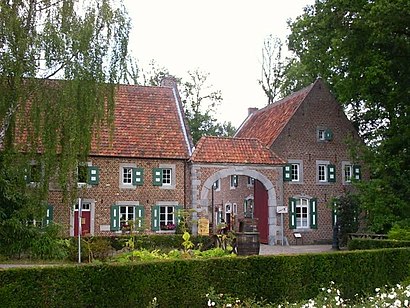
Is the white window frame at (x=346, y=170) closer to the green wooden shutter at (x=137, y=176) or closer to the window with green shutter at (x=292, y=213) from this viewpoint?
the window with green shutter at (x=292, y=213)

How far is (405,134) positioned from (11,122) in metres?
17.3

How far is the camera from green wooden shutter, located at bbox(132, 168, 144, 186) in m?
25.0

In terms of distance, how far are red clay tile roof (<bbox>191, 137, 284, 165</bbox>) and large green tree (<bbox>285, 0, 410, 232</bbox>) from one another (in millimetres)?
4896

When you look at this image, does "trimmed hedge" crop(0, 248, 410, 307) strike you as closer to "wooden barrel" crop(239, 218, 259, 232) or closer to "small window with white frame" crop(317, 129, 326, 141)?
"wooden barrel" crop(239, 218, 259, 232)

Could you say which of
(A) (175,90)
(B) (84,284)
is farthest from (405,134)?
(B) (84,284)

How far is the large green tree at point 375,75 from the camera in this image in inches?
906

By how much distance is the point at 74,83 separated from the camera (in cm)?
1219

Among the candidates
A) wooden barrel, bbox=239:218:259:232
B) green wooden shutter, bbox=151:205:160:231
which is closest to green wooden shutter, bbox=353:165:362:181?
green wooden shutter, bbox=151:205:160:231

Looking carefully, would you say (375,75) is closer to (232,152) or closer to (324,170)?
(324,170)

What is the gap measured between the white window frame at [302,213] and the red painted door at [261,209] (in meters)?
1.62

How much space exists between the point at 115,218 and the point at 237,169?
643cm

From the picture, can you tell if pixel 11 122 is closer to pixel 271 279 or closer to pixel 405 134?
pixel 271 279

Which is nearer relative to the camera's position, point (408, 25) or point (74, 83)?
point (74, 83)

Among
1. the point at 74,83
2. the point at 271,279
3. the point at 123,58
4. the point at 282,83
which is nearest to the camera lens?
the point at 271,279
